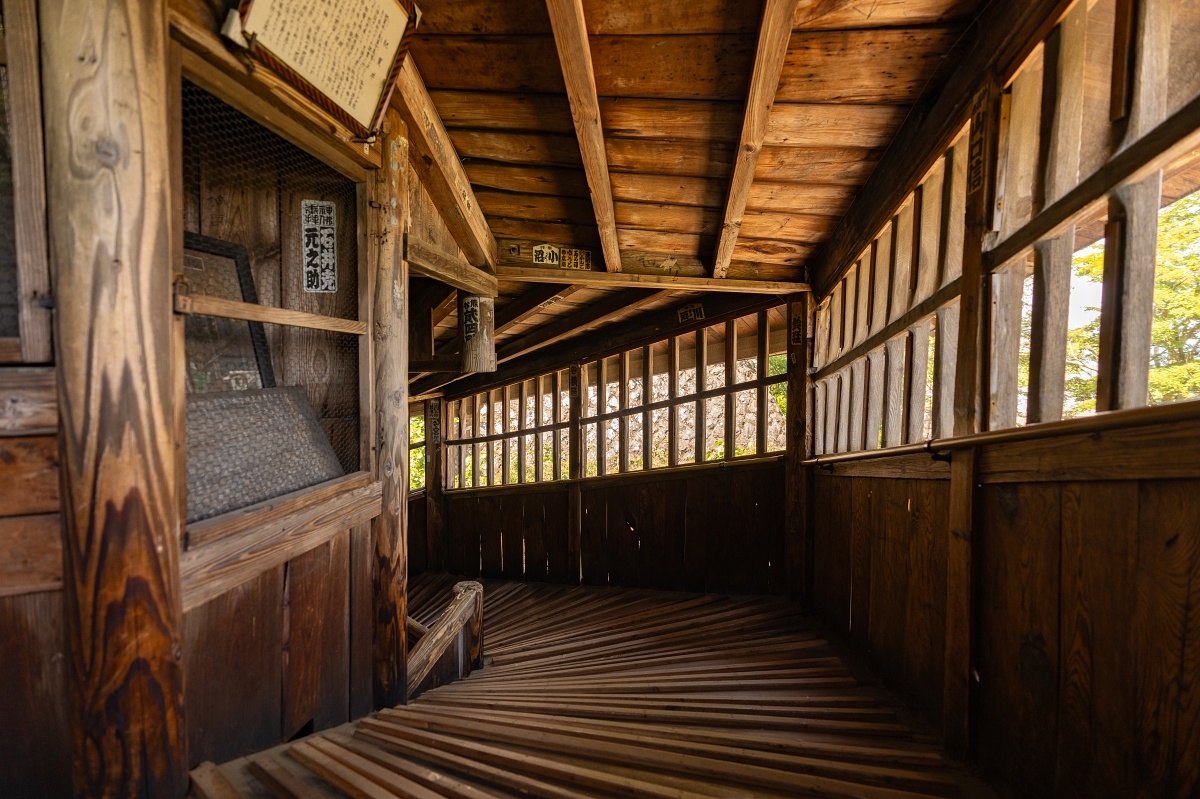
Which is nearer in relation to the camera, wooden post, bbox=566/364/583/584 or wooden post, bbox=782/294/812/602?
wooden post, bbox=782/294/812/602

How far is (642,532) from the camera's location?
6.29 metres

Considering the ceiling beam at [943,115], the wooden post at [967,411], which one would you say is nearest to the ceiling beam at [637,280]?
the ceiling beam at [943,115]

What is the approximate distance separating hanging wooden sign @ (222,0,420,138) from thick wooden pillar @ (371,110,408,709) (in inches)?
16.9

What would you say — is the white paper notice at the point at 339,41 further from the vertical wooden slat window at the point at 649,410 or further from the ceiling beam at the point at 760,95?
the vertical wooden slat window at the point at 649,410

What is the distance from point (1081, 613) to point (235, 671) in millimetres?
2186

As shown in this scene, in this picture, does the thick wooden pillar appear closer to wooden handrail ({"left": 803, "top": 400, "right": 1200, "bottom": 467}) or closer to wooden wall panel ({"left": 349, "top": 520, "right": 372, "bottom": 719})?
wooden wall panel ({"left": 349, "top": 520, "right": 372, "bottom": 719})

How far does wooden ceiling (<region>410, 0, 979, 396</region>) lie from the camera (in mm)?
2252

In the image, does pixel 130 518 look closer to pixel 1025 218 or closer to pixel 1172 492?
pixel 1172 492

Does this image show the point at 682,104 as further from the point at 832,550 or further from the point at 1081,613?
the point at 832,550

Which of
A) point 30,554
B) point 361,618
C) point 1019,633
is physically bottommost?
point 361,618

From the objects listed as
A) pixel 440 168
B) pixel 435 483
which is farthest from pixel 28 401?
pixel 435 483

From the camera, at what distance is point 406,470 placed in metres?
2.86

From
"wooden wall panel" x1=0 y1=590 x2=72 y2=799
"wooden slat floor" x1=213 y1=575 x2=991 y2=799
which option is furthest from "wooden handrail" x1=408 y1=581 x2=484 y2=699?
"wooden wall panel" x1=0 y1=590 x2=72 y2=799

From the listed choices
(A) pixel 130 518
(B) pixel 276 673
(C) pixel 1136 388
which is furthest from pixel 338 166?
(C) pixel 1136 388
